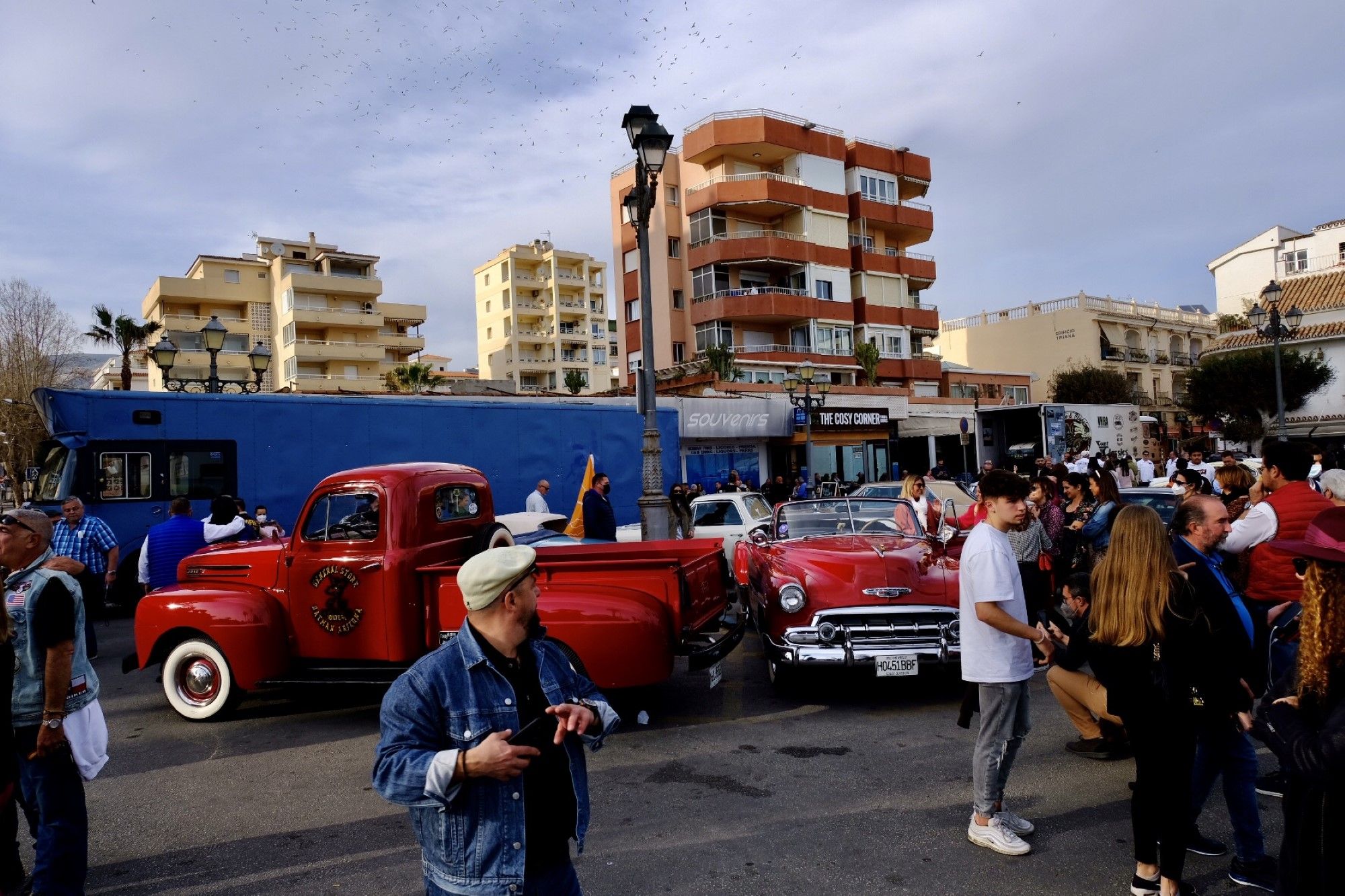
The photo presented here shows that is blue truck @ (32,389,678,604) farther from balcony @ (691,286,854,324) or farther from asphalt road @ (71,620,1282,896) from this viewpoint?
balcony @ (691,286,854,324)

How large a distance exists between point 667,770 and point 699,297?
127 ft

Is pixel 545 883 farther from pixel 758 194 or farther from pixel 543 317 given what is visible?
pixel 543 317

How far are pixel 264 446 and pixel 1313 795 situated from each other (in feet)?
49.5

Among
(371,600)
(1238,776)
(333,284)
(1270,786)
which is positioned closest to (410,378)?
(333,284)

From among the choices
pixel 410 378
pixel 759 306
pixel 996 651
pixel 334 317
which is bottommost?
pixel 996 651

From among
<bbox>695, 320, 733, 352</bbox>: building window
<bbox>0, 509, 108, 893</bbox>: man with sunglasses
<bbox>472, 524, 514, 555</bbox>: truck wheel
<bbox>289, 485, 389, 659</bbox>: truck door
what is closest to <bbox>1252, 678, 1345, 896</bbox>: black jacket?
<bbox>0, 509, 108, 893</bbox>: man with sunglasses

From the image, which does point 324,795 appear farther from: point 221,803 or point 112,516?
point 112,516

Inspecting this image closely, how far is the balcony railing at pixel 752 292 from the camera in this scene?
4184 cm

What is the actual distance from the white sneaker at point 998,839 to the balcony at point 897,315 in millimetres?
42423

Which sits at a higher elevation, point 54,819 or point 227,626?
point 227,626

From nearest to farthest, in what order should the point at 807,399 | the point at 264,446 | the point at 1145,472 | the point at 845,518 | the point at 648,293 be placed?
the point at 845,518 < the point at 648,293 < the point at 264,446 < the point at 1145,472 < the point at 807,399

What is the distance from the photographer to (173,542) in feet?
32.6

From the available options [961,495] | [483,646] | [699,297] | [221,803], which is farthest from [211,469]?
[699,297]

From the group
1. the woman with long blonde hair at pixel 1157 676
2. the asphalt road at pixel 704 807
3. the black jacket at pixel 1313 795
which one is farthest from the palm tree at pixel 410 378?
the black jacket at pixel 1313 795
